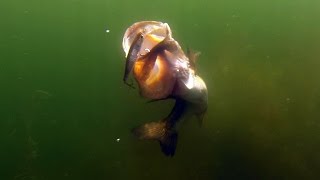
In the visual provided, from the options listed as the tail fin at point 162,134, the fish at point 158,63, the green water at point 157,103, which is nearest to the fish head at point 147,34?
the fish at point 158,63

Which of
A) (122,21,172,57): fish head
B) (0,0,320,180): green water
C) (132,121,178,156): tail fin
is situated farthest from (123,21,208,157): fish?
(0,0,320,180): green water

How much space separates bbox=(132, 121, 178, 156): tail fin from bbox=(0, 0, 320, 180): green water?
68 cm

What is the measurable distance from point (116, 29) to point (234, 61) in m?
0.87

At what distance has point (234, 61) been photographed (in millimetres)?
2719

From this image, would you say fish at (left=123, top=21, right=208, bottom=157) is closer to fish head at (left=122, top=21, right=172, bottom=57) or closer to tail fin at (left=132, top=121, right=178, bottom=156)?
fish head at (left=122, top=21, right=172, bottom=57)

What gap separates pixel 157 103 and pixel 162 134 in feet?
2.37

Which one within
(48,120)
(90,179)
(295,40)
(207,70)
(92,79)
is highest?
(295,40)

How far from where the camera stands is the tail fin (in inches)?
75.9

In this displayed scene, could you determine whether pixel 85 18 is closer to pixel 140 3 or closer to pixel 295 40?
pixel 140 3

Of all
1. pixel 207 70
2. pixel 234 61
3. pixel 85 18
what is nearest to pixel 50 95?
pixel 85 18

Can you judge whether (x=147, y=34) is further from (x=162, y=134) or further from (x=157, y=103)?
(x=157, y=103)

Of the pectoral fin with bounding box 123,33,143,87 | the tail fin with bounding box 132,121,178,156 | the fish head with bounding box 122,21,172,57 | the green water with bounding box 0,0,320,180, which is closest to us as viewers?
the pectoral fin with bounding box 123,33,143,87

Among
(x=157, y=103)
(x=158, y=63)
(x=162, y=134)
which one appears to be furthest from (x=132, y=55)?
(x=157, y=103)

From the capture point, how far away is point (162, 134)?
194 centimetres
